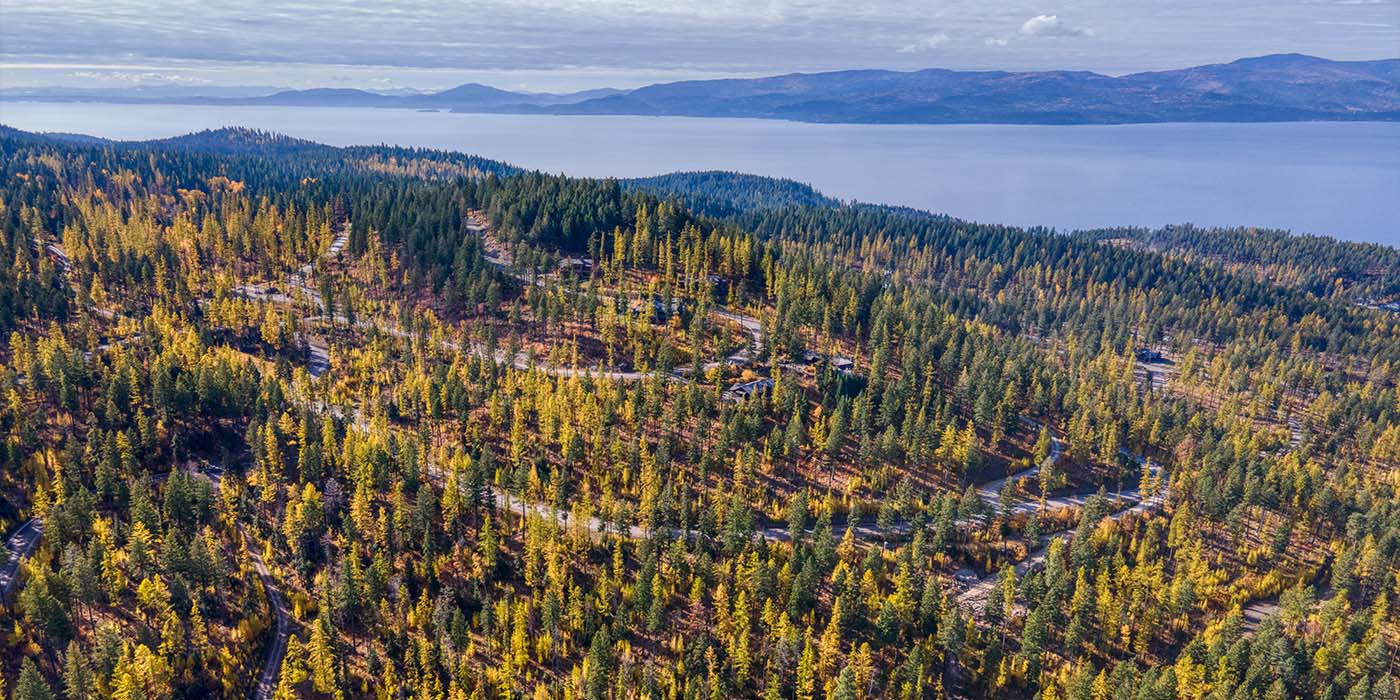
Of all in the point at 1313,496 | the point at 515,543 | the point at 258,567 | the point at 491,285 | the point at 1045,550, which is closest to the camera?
the point at 258,567

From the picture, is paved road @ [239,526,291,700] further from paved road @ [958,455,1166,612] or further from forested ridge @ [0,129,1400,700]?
paved road @ [958,455,1166,612]

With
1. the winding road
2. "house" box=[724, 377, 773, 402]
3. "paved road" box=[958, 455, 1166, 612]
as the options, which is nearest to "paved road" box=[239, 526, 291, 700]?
the winding road

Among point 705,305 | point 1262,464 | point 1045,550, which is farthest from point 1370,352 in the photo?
point 705,305

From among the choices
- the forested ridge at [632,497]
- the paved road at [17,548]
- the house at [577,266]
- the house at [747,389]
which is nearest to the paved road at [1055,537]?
the forested ridge at [632,497]

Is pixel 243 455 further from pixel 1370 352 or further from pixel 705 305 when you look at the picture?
pixel 1370 352

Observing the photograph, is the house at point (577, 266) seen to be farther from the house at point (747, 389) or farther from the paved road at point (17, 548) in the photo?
the paved road at point (17, 548)

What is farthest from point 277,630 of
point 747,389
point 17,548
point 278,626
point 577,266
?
point 577,266
